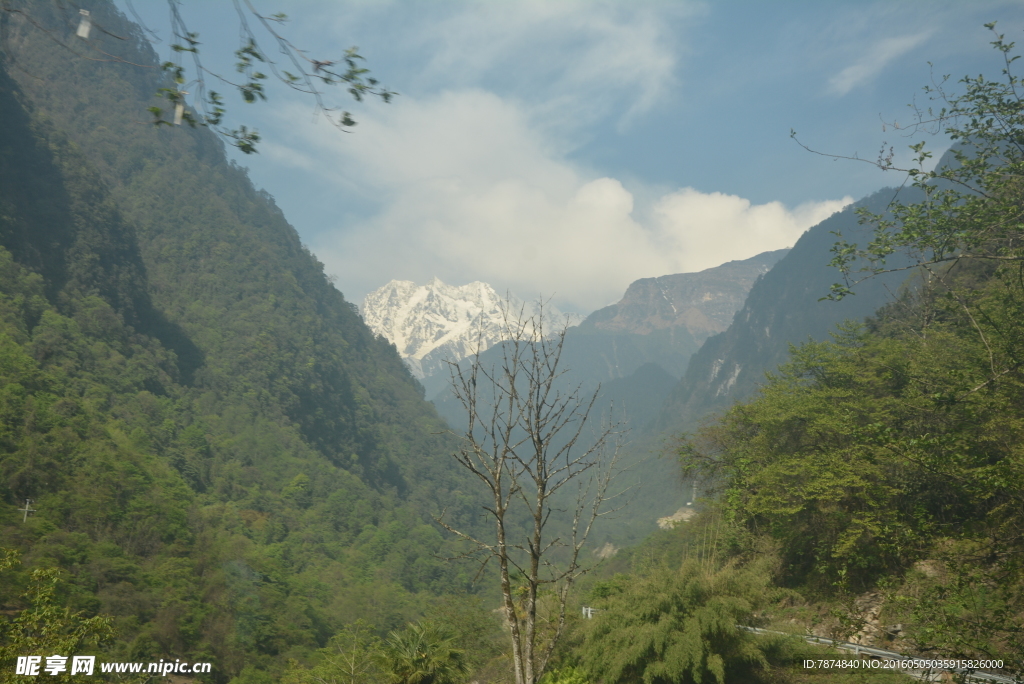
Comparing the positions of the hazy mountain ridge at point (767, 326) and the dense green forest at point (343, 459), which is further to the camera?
the hazy mountain ridge at point (767, 326)

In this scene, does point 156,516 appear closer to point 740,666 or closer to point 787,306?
point 740,666

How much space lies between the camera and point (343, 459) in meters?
89.9

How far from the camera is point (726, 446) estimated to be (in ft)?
70.3

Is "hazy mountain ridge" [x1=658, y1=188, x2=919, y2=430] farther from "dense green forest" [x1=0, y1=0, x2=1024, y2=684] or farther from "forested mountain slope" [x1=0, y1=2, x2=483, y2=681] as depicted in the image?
"dense green forest" [x1=0, y1=0, x2=1024, y2=684]

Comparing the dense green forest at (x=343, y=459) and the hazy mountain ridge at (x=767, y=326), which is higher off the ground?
the hazy mountain ridge at (x=767, y=326)

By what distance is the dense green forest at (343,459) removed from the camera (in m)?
9.27

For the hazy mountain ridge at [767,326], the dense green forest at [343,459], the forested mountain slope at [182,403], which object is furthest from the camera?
the hazy mountain ridge at [767,326]

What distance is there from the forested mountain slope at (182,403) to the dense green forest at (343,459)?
32cm

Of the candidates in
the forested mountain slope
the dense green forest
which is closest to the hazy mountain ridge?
the forested mountain slope

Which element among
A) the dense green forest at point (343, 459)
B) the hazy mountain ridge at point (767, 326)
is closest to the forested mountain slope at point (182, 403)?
the dense green forest at point (343, 459)

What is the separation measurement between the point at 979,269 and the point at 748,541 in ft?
52.0

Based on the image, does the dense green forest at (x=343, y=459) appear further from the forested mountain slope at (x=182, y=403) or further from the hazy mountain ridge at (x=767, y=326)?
the hazy mountain ridge at (x=767, y=326)

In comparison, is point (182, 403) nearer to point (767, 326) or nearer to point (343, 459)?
point (343, 459)

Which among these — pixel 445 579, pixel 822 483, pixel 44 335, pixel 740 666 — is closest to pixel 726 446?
pixel 822 483
